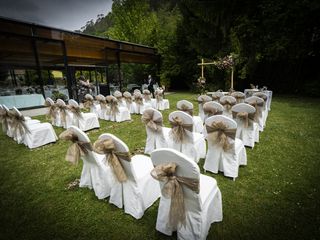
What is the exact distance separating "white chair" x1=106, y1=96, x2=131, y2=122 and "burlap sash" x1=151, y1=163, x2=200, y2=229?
17.8 feet

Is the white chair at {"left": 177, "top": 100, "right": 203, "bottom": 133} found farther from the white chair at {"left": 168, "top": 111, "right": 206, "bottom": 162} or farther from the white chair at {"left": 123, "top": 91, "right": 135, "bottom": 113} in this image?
the white chair at {"left": 123, "top": 91, "right": 135, "bottom": 113}

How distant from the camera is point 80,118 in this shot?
5.90m

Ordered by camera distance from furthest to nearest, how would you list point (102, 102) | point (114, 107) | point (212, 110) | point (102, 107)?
point (102, 107), point (102, 102), point (114, 107), point (212, 110)

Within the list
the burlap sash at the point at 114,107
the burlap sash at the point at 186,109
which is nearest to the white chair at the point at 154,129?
the burlap sash at the point at 186,109

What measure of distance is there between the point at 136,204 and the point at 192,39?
46.9 feet

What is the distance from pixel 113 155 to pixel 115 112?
504 cm

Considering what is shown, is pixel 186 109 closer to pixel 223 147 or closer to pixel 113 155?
pixel 223 147

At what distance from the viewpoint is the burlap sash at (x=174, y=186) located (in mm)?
1638

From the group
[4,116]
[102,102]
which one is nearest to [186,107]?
[102,102]

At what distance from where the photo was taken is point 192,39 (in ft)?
46.7

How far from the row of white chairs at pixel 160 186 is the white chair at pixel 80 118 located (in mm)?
3290

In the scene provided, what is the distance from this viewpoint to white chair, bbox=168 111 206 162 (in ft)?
10.6

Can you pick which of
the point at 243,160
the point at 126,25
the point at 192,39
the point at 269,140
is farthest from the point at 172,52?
the point at 243,160

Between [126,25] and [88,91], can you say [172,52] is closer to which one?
[126,25]
